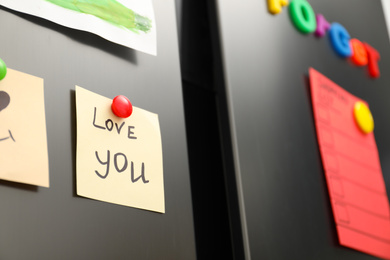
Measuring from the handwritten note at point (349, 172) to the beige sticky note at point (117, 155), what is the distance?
35 cm

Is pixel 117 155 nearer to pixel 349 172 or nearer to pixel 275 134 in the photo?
pixel 275 134

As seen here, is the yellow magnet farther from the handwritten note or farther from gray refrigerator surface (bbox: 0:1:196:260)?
gray refrigerator surface (bbox: 0:1:196:260)

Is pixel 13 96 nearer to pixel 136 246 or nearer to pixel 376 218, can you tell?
pixel 136 246

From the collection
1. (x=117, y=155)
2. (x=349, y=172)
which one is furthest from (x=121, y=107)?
(x=349, y=172)

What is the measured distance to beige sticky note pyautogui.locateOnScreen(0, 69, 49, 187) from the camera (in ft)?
1.32

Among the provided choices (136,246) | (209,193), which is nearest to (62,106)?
(136,246)

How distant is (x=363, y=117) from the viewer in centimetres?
88

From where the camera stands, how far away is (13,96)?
0.42 m

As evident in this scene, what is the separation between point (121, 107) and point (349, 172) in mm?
472

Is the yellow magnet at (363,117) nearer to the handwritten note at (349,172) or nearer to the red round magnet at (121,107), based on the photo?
the handwritten note at (349,172)

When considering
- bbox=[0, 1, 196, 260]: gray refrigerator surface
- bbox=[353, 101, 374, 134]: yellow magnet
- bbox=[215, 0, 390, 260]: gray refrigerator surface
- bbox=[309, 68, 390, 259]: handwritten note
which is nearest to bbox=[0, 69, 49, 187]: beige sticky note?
bbox=[0, 1, 196, 260]: gray refrigerator surface

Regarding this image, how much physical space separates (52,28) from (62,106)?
9 cm

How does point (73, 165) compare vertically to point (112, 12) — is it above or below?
below

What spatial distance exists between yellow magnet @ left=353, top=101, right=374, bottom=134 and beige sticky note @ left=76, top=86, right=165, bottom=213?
485 mm
